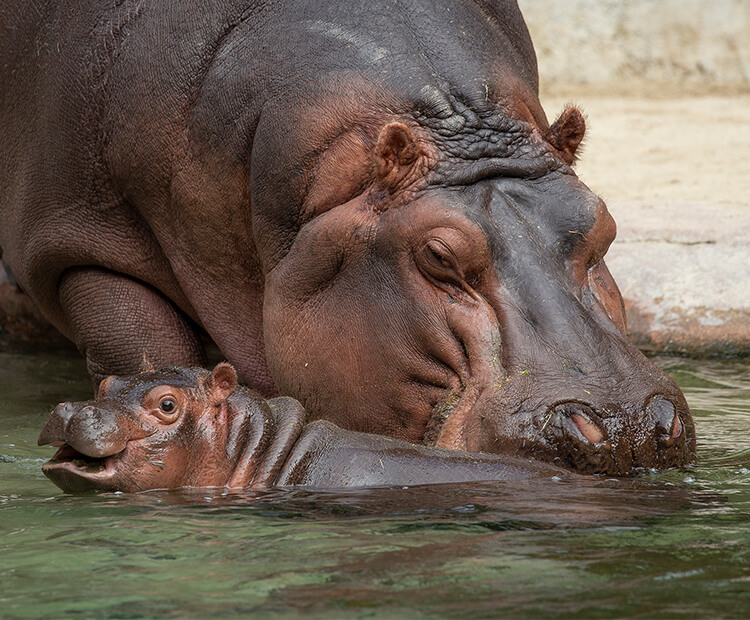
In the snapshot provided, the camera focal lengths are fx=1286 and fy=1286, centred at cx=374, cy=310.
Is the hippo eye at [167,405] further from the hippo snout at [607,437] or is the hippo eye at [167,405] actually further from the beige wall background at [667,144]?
the beige wall background at [667,144]

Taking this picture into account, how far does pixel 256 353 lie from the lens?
15.3 ft

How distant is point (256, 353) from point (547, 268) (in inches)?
50.7

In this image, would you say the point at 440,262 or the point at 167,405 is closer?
the point at 167,405

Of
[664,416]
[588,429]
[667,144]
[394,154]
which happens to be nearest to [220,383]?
[394,154]

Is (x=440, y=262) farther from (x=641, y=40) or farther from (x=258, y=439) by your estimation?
(x=641, y=40)

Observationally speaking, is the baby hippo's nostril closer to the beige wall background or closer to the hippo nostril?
the hippo nostril

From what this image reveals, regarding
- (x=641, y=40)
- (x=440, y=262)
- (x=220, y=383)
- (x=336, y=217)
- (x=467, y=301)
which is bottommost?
(x=220, y=383)

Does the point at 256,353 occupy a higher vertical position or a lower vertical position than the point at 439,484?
higher

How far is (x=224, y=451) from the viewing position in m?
3.61

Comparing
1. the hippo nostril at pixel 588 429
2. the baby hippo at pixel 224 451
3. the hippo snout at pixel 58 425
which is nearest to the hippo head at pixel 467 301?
the hippo nostril at pixel 588 429

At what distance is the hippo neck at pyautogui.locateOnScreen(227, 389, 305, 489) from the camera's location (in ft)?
11.8

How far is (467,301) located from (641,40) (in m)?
9.51

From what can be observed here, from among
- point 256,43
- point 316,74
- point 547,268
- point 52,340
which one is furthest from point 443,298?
point 52,340

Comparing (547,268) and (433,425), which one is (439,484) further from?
(547,268)
